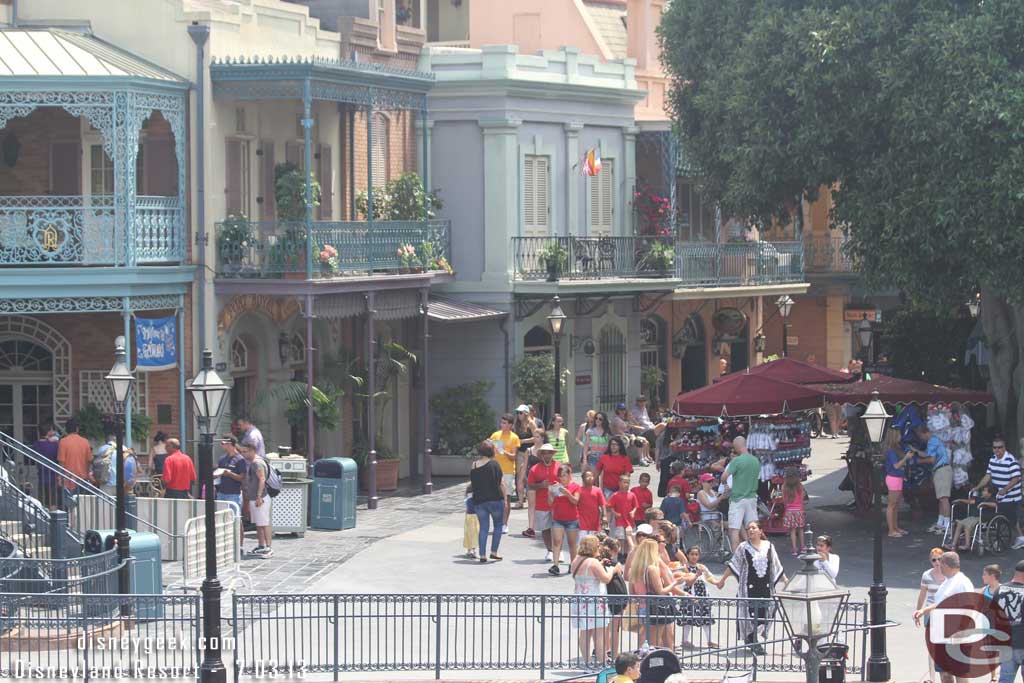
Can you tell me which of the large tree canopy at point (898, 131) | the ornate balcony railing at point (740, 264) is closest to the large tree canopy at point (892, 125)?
the large tree canopy at point (898, 131)

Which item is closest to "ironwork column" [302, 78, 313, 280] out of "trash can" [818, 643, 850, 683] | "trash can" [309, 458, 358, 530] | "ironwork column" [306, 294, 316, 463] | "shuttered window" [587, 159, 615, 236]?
"ironwork column" [306, 294, 316, 463]

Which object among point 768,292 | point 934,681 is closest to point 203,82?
point 934,681

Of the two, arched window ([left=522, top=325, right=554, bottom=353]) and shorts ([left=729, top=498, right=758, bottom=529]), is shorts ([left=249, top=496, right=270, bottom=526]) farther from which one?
arched window ([left=522, top=325, right=554, bottom=353])

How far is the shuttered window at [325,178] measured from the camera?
31.2 m

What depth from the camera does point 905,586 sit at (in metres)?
23.0

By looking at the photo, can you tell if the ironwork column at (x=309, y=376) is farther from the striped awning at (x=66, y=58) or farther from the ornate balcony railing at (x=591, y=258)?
the ornate balcony railing at (x=591, y=258)

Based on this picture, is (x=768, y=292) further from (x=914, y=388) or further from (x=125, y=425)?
(x=125, y=425)

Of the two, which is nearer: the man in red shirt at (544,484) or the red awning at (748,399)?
the man in red shirt at (544,484)

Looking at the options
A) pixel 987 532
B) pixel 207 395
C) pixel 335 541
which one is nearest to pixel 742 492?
pixel 987 532

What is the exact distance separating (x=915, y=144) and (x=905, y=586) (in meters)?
6.53

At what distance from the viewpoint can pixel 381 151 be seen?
33.1 m

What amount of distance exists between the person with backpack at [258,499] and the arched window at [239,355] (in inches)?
179

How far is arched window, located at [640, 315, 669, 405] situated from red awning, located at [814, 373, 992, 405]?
35.5ft

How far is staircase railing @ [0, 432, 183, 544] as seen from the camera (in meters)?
22.8
